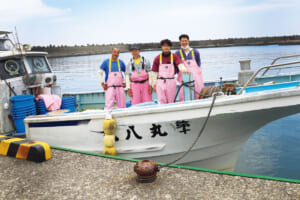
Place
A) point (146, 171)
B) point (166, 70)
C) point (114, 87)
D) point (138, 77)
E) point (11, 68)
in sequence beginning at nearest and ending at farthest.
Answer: point (146, 171) → point (166, 70) → point (138, 77) → point (114, 87) → point (11, 68)

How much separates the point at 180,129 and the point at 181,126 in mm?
61

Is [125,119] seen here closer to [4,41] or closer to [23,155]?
[23,155]

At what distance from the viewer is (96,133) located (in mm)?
4434

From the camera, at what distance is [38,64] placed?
6391 millimetres

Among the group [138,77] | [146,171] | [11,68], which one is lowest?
[146,171]

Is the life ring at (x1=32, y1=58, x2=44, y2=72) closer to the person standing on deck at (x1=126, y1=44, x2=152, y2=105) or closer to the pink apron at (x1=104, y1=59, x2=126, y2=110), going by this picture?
the pink apron at (x1=104, y1=59, x2=126, y2=110)

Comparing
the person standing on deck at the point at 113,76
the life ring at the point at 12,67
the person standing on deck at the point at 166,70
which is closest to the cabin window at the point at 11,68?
the life ring at the point at 12,67

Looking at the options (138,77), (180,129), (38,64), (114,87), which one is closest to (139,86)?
(138,77)

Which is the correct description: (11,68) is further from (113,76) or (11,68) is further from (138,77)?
(138,77)

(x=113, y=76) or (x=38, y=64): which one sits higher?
(x=38, y=64)

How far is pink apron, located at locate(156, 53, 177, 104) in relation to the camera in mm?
4742

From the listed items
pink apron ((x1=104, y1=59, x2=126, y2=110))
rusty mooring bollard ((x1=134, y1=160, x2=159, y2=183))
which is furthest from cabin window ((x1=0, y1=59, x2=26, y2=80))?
rusty mooring bollard ((x1=134, y1=160, x2=159, y2=183))

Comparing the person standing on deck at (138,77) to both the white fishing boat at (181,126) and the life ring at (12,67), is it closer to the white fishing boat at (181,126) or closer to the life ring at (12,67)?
the white fishing boat at (181,126)

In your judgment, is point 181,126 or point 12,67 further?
point 12,67
